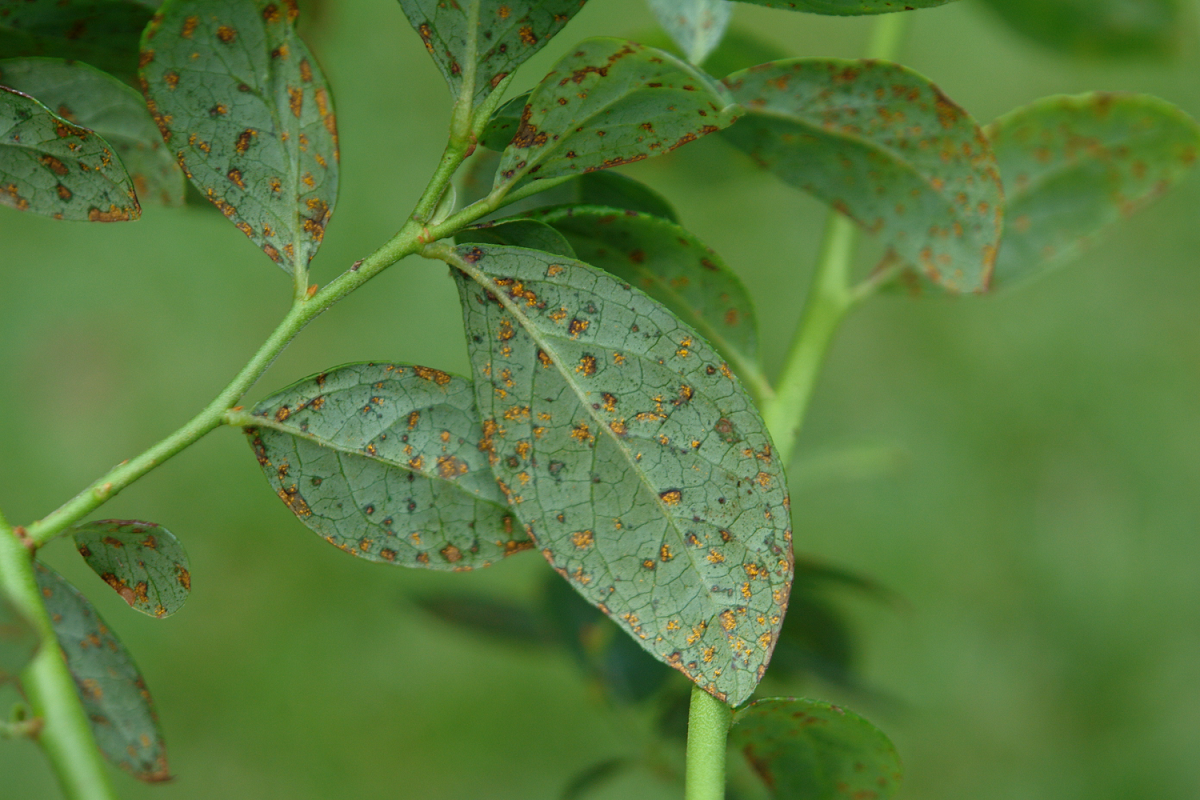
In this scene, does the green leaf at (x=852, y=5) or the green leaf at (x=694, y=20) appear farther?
the green leaf at (x=694, y=20)

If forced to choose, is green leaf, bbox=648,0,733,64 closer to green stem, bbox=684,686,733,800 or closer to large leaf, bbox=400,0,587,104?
large leaf, bbox=400,0,587,104

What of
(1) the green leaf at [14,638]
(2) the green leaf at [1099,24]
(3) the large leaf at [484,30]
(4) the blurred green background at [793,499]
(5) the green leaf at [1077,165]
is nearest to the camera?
(1) the green leaf at [14,638]

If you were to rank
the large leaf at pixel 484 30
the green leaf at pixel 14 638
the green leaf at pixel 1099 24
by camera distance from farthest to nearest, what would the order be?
the green leaf at pixel 1099 24 → the large leaf at pixel 484 30 → the green leaf at pixel 14 638

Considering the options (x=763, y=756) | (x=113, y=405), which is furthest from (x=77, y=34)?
(x=113, y=405)

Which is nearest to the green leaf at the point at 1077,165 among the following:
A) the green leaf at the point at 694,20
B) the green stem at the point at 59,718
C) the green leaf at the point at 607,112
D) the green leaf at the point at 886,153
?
the green leaf at the point at 886,153

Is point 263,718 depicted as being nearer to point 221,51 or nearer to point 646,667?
point 646,667

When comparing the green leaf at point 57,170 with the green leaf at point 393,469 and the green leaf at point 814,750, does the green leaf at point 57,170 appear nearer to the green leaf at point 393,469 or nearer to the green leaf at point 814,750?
the green leaf at point 393,469

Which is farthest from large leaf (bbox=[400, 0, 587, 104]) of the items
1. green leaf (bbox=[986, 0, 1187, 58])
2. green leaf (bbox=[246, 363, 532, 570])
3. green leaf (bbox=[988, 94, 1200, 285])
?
green leaf (bbox=[986, 0, 1187, 58])
